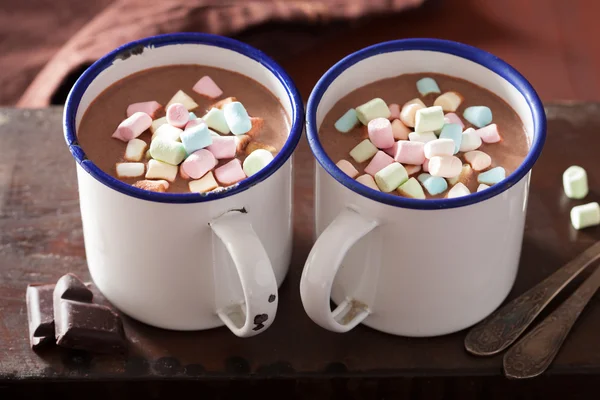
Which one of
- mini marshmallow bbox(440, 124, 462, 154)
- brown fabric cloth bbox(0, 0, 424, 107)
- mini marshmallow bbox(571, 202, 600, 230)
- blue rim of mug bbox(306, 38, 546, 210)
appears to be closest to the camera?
blue rim of mug bbox(306, 38, 546, 210)

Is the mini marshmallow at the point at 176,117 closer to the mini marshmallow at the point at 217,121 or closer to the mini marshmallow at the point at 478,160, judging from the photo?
the mini marshmallow at the point at 217,121

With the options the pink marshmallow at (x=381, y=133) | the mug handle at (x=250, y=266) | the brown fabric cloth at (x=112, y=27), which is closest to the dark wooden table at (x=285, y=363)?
the mug handle at (x=250, y=266)

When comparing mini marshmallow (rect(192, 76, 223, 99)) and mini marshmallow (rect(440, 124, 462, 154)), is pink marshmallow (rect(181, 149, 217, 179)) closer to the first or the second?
mini marshmallow (rect(192, 76, 223, 99))

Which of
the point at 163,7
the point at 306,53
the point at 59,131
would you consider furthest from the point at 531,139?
the point at 163,7

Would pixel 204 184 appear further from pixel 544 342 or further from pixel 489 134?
pixel 544 342

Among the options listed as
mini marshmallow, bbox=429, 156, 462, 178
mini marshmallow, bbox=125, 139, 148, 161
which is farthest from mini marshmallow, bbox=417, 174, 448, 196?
mini marshmallow, bbox=125, 139, 148, 161

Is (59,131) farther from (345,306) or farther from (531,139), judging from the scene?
(531,139)
